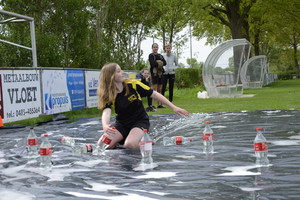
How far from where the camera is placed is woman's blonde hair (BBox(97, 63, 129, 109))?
687 centimetres

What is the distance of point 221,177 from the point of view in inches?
186

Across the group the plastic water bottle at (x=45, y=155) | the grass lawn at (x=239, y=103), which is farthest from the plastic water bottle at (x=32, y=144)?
the grass lawn at (x=239, y=103)

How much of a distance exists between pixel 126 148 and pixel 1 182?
243 centimetres

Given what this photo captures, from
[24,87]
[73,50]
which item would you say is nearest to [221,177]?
[24,87]

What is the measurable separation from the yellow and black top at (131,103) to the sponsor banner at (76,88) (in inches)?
304

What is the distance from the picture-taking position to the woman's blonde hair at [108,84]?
6.87 m

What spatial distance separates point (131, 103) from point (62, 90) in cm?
750

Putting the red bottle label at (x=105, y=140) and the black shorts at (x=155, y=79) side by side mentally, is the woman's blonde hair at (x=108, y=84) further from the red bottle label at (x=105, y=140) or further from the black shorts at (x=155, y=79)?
the black shorts at (x=155, y=79)

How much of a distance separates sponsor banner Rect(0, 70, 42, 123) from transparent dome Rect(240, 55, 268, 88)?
25.7 m

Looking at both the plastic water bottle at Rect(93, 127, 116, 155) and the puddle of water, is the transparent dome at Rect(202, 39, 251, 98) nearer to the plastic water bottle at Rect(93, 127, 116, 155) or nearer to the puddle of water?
the puddle of water

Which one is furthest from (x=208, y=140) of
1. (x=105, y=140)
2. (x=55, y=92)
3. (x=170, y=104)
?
(x=55, y=92)

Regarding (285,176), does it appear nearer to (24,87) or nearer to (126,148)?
(126,148)

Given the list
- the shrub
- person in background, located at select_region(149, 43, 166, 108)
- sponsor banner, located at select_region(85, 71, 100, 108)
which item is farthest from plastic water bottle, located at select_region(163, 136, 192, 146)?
the shrub

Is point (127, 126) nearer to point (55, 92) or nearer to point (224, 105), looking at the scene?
point (55, 92)
